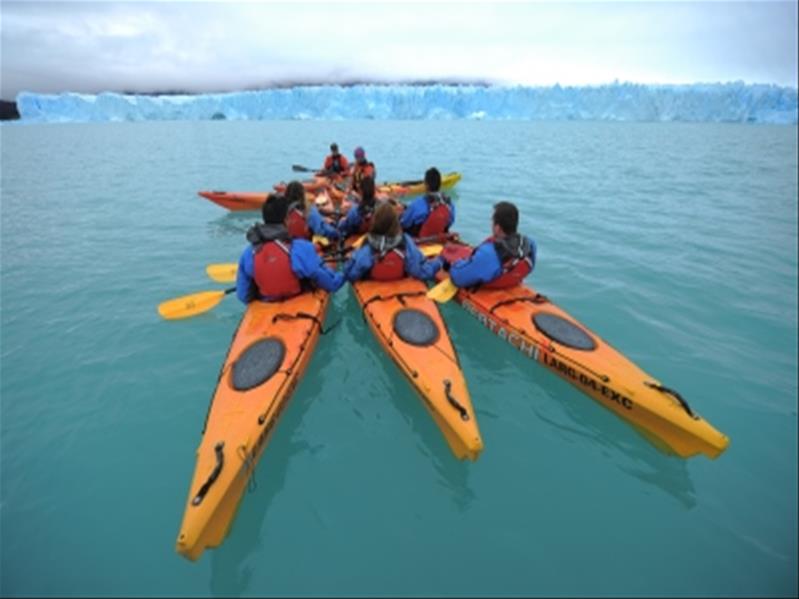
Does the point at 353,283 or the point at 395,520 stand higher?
the point at 353,283

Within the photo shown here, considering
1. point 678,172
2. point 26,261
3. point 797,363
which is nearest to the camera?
point 797,363

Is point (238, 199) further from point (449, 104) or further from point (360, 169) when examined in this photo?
point (449, 104)

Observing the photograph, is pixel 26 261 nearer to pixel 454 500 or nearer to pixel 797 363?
pixel 454 500

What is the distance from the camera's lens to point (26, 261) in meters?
9.17

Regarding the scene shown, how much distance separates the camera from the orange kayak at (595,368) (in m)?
3.72

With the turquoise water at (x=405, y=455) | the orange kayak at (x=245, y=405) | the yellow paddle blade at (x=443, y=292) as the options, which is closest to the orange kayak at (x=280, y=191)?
the turquoise water at (x=405, y=455)

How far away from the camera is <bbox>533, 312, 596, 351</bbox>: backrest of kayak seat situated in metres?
4.68

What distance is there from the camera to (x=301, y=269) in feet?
17.4

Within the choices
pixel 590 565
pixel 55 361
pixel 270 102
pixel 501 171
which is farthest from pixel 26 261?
pixel 270 102

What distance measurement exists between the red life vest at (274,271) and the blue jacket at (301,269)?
2.8 inches

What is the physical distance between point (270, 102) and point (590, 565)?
75.3 m

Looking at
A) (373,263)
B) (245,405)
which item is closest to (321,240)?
(373,263)

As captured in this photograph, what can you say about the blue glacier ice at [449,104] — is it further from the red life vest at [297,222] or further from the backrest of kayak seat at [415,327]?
the backrest of kayak seat at [415,327]

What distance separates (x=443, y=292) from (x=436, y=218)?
2.63 m
